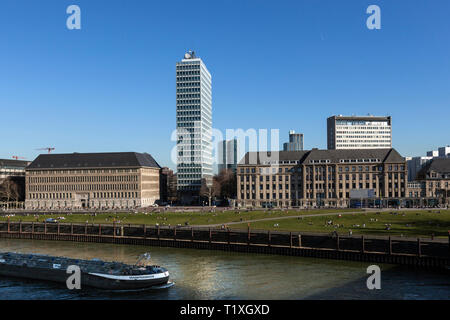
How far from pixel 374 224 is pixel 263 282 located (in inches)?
2053

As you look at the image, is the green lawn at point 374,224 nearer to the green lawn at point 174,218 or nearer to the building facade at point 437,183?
the green lawn at point 174,218

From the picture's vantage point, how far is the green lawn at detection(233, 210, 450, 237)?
90.9 meters

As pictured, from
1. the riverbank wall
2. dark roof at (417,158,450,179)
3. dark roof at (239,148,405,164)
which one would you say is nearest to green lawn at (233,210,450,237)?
the riverbank wall

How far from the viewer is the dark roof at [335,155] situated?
552 feet

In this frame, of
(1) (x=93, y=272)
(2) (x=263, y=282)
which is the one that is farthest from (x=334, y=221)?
(1) (x=93, y=272)

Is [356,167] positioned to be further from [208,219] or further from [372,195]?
[208,219]

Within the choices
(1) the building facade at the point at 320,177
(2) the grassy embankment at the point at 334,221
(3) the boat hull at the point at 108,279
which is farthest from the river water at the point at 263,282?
(1) the building facade at the point at 320,177

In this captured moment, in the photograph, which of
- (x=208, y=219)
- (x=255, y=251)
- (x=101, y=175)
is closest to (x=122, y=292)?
(x=255, y=251)

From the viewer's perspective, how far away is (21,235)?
114000 millimetres

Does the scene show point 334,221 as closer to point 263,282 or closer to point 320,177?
point 263,282

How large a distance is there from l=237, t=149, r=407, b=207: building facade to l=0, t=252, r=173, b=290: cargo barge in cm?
10994
